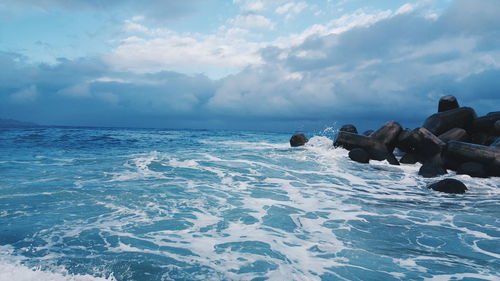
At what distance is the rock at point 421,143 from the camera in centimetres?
1448

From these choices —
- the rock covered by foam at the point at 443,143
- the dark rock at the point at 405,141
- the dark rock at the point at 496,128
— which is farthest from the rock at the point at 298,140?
the dark rock at the point at 496,128

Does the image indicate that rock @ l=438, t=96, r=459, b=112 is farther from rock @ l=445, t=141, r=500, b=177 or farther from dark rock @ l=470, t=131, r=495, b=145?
rock @ l=445, t=141, r=500, b=177

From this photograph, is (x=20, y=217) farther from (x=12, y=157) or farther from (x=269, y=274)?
(x=12, y=157)

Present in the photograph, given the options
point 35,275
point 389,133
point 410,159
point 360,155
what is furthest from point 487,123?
point 35,275

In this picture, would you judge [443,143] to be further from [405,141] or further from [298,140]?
[298,140]

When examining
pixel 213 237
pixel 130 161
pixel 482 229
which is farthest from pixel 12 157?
pixel 482 229

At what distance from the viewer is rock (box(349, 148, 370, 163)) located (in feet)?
51.4

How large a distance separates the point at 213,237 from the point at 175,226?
928 mm

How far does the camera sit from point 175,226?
6020 mm

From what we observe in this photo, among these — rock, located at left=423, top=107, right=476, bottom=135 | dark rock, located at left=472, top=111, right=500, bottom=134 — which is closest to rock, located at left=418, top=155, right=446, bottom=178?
rock, located at left=423, top=107, right=476, bottom=135

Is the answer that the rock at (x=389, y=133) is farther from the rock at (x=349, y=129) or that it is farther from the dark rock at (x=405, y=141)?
the rock at (x=349, y=129)

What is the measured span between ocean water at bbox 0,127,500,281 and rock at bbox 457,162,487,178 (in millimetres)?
510

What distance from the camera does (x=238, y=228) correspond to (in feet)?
19.8

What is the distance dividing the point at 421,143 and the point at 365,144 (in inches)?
103
